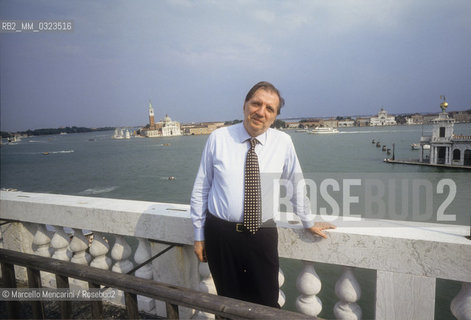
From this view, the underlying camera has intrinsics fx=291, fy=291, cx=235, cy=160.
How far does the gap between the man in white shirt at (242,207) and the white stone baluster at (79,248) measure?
0.97m

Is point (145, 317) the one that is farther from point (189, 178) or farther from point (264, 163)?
point (189, 178)

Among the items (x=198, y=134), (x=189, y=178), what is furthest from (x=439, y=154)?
(x=198, y=134)

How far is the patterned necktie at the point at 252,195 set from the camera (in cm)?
122

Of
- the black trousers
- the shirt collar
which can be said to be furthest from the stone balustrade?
the shirt collar

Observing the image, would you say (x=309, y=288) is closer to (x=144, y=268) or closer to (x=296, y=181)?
(x=296, y=181)

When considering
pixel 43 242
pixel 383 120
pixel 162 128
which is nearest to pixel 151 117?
pixel 162 128

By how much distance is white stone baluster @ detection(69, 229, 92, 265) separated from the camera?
185 cm

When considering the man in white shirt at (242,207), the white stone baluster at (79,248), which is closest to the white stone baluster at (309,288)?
A: the man in white shirt at (242,207)

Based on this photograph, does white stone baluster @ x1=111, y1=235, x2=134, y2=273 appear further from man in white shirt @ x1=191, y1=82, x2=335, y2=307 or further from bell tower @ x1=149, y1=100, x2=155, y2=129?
bell tower @ x1=149, y1=100, x2=155, y2=129

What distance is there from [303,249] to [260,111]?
64 cm

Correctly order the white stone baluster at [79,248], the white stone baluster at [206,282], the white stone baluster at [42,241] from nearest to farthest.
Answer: the white stone baluster at [206,282], the white stone baluster at [79,248], the white stone baluster at [42,241]

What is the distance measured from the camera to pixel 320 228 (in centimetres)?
123

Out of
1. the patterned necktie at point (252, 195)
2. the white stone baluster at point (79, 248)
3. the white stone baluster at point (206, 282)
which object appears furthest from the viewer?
the white stone baluster at point (79, 248)

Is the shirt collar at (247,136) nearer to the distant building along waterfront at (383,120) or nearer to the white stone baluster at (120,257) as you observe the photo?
the white stone baluster at (120,257)
